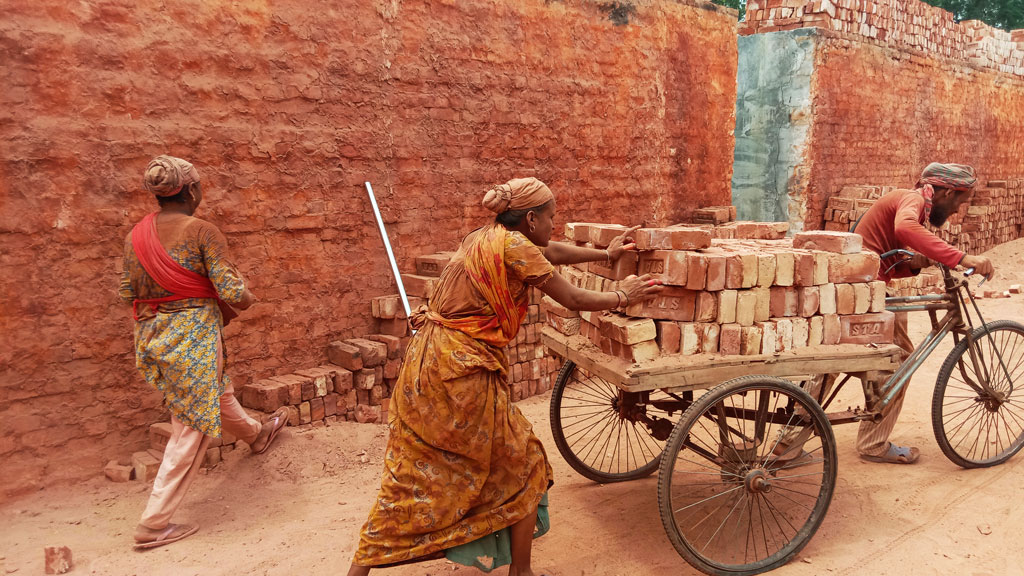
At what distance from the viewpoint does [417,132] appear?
603 centimetres

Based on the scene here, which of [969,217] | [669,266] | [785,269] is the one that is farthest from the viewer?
[969,217]

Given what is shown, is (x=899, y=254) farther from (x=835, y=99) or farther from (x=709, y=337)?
(x=835, y=99)

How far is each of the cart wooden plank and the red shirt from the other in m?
0.89

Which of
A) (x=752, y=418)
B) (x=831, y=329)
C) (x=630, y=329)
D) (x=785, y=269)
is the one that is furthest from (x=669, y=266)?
(x=752, y=418)

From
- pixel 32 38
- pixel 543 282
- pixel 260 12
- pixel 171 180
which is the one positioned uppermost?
pixel 260 12

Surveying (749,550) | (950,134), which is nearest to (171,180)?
(749,550)

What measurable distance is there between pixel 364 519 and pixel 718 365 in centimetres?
215

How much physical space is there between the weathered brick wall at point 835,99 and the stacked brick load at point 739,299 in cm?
763

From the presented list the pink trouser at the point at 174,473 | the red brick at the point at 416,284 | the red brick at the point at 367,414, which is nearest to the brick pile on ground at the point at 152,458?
the pink trouser at the point at 174,473

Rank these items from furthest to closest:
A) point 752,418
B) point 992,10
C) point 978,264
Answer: point 992,10 → point 978,264 → point 752,418

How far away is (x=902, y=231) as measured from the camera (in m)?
4.41

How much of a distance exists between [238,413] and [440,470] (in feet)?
6.02

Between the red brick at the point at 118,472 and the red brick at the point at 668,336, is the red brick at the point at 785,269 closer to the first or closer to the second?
the red brick at the point at 668,336

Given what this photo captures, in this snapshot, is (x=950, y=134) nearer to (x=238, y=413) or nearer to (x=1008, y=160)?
(x=1008, y=160)
